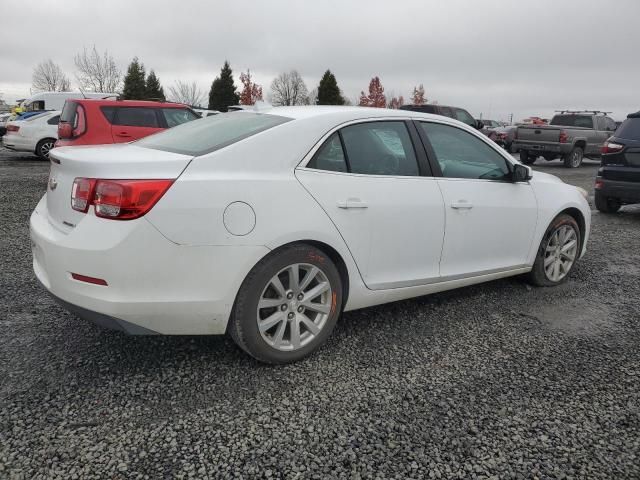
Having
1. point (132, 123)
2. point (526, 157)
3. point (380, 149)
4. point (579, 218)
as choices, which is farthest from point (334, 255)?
point (526, 157)

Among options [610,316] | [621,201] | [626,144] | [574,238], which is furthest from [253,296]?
[621,201]

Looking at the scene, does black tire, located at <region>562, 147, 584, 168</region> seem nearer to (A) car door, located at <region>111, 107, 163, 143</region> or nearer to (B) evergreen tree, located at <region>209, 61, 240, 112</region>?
(A) car door, located at <region>111, 107, 163, 143</region>

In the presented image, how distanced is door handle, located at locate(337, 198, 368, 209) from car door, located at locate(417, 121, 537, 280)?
29.0 inches

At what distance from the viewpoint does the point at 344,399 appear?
2.68 metres

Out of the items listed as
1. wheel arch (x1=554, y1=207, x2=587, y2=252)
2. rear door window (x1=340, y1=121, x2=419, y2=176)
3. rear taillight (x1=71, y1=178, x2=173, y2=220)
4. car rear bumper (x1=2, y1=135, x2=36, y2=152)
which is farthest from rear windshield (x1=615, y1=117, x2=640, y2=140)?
car rear bumper (x1=2, y1=135, x2=36, y2=152)

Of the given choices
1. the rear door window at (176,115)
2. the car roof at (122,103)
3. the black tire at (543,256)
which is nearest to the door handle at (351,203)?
the black tire at (543,256)

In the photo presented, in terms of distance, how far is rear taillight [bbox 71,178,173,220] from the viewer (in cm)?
247

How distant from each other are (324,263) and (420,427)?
39.4 inches

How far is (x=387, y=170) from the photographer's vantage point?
3.35 metres

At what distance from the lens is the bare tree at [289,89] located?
67.6m

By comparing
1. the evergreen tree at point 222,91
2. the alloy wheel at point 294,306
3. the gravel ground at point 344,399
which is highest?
the evergreen tree at point 222,91

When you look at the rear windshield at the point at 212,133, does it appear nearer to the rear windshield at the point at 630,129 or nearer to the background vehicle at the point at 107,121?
the rear windshield at the point at 630,129

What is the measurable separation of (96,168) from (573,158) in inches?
696

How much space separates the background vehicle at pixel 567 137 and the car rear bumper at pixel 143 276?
16.5 metres
